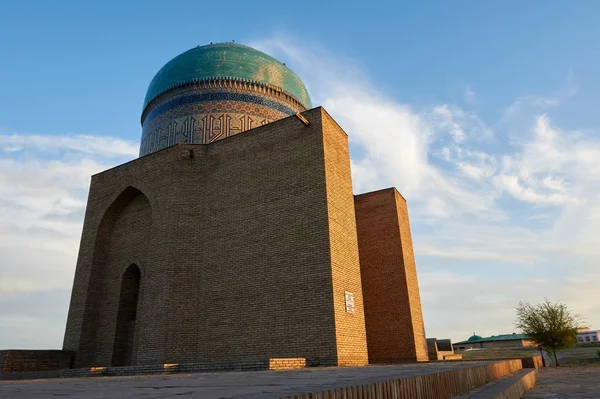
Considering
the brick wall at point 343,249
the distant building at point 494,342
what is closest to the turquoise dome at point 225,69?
the brick wall at point 343,249

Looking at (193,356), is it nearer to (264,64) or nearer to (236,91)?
(236,91)

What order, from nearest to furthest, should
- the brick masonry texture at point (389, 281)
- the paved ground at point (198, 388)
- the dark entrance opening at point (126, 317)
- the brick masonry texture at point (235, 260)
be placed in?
the paved ground at point (198, 388) < the brick masonry texture at point (235, 260) < the dark entrance opening at point (126, 317) < the brick masonry texture at point (389, 281)

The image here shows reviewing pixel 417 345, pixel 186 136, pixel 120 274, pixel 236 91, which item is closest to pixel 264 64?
pixel 236 91

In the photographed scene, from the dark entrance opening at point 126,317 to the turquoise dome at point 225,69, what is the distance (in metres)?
5.93

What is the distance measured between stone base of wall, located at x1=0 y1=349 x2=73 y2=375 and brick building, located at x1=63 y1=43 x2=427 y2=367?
11.3 inches

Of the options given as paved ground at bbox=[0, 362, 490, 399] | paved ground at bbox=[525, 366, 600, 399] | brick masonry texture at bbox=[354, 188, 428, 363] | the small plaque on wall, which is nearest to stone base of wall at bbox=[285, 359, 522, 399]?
paved ground at bbox=[0, 362, 490, 399]

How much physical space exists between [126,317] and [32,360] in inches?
70.0

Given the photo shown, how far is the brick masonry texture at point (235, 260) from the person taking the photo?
6.55 metres

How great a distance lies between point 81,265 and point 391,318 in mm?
7436

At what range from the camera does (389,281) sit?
1041cm

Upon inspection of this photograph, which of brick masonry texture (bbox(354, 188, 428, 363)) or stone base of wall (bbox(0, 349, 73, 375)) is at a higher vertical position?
brick masonry texture (bbox(354, 188, 428, 363))

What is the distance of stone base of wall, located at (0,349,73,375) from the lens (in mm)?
7422

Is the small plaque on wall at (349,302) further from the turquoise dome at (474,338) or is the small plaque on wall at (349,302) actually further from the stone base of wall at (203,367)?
the turquoise dome at (474,338)

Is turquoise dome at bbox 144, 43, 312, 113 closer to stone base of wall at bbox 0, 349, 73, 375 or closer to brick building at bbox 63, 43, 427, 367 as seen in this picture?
brick building at bbox 63, 43, 427, 367
